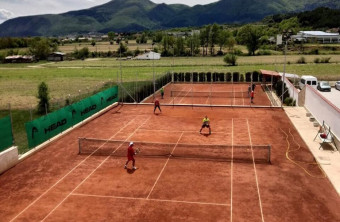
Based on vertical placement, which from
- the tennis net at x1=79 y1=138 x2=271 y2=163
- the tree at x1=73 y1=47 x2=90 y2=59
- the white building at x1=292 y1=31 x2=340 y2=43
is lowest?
the tennis net at x1=79 y1=138 x2=271 y2=163

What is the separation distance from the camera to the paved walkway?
58.6ft

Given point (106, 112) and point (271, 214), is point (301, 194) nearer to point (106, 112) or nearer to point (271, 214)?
point (271, 214)

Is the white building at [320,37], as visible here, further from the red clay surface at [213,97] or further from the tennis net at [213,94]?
the tennis net at [213,94]

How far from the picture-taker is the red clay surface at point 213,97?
39.8 meters

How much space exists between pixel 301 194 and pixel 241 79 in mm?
42849

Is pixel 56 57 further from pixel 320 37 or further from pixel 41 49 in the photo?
pixel 320 37

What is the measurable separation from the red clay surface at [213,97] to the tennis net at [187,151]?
14794 mm

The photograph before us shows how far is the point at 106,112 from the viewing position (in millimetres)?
33750

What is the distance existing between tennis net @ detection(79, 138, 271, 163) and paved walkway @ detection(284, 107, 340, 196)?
10.1 feet

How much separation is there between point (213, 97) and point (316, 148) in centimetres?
2225

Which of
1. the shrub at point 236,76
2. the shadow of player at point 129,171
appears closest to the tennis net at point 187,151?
the shadow of player at point 129,171

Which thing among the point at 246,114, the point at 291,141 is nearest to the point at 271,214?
the point at 291,141

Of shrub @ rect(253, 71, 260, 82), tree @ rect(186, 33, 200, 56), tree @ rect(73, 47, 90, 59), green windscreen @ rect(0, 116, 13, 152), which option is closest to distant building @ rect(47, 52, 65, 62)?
tree @ rect(73, 47, 90, 59)

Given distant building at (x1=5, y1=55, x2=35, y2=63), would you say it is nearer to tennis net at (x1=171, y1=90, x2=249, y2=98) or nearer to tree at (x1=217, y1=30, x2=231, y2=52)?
tree at (x1=217, y1=30, x2=231, y2=52)
